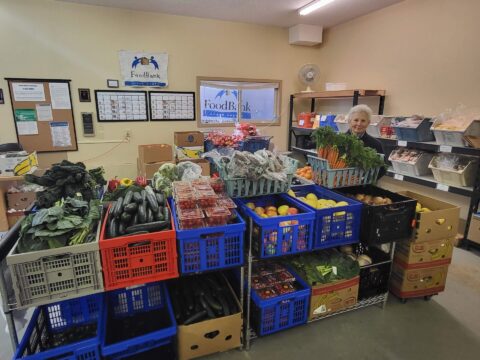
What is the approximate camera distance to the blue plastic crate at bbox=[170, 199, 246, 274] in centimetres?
160

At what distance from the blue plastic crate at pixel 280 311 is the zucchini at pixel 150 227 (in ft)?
2.69

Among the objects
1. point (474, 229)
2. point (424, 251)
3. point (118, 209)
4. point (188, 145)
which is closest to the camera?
point (118, 209)

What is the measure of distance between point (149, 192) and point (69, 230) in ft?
1.68

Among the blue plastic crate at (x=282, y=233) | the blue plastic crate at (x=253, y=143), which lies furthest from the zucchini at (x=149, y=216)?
the blue plastic crate at (x=253, y=143)

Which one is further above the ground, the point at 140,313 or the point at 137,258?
the point at 137,258

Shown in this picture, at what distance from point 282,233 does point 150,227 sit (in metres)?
0.79

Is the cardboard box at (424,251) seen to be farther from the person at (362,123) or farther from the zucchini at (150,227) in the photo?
the zucchini at (150,227)

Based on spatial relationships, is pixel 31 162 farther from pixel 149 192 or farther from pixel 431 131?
pixel 431 131

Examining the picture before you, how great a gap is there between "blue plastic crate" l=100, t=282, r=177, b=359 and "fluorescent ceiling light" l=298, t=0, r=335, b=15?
3.98 meters

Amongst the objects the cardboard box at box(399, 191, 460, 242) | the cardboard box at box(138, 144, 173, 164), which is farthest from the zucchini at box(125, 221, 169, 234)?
the cardboard box at box(138, 144, 173, 164)

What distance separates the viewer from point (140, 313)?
2059 millimetres

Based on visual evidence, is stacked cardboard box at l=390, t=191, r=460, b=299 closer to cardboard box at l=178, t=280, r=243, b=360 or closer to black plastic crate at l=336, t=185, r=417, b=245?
black plastic crate at l=336, t=185, r=417, b=245

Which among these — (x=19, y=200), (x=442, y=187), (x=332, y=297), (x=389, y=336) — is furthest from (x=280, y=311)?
(x=19, y=200)

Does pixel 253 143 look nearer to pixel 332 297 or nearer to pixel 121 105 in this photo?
pixel 121 105
